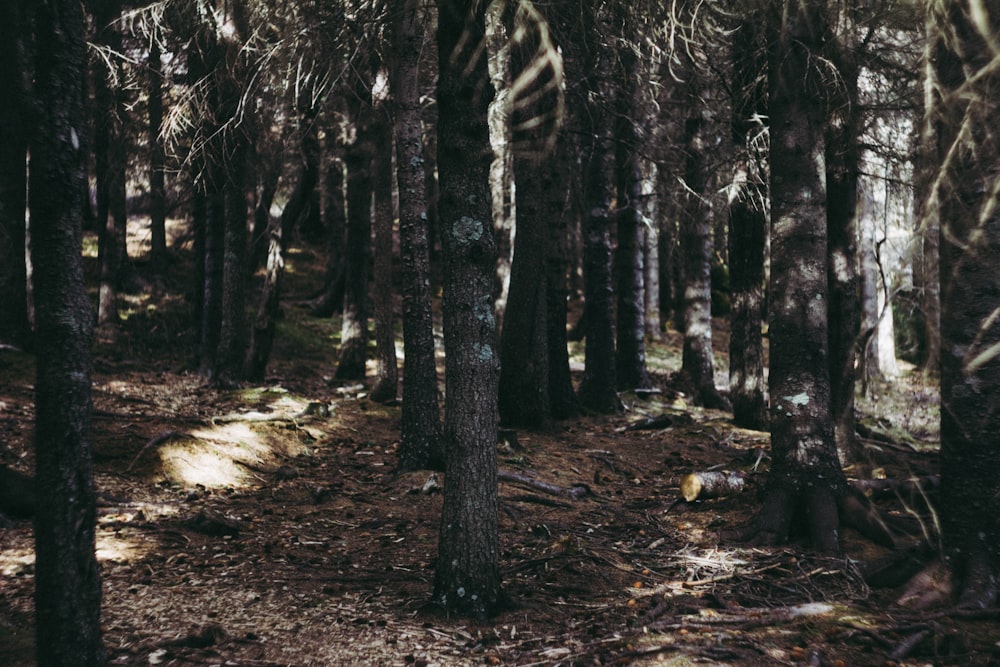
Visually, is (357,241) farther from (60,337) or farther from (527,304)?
(60,337)

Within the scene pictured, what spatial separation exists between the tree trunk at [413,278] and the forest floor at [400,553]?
1.66ft

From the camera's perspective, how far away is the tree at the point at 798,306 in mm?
6805

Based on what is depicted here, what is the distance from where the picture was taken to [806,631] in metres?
5.11

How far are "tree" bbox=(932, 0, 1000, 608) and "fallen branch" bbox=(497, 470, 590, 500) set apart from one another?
14.3 feet

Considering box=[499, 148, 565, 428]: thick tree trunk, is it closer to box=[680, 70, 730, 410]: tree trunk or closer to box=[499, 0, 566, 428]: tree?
box=[499, 0, 566, 428]: tree

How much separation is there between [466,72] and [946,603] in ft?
16.1

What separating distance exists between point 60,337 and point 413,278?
18.8 ft

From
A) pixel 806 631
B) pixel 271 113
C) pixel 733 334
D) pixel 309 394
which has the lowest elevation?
pixel 806 631

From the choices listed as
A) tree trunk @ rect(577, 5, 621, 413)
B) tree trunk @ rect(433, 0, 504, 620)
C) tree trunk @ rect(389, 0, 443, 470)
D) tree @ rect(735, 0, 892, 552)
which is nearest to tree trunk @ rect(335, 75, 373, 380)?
tree trunk @ rect(577, 5, 621, 413)

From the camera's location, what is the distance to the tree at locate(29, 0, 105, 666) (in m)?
→ 3.74

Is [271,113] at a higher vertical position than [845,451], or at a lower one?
higher

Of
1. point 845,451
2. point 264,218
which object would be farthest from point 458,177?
point 264,218

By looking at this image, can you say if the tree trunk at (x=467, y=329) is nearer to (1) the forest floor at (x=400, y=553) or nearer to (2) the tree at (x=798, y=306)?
(1) the forest floor at (x=400, y=553)

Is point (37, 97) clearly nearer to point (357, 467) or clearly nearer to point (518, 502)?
point (518, 502)
